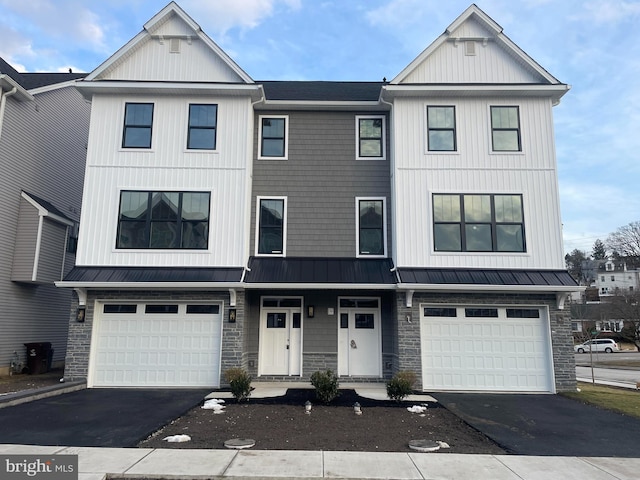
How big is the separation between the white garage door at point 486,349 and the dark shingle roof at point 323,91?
23.3 feet

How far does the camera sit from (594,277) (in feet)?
220

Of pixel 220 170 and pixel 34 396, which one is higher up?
pixel 220 170

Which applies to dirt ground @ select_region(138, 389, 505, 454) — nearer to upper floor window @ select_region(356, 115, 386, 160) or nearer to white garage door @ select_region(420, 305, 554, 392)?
white garage door @ select_region(420, 305, 554, 392)

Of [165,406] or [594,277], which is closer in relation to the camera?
[165,406]

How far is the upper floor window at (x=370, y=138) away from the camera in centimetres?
1346

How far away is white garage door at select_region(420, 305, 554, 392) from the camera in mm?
11594

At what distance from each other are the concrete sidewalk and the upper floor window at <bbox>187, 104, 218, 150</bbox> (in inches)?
337

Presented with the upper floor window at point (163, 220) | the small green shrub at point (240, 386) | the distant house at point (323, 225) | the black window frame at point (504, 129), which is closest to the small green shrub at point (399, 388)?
the distant house at point (323, 225)

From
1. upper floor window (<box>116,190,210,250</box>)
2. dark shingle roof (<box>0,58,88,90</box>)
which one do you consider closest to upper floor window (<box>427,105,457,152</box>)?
upper floor window (<box>116,190,210,250</box>)

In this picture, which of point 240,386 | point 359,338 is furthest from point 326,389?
point 359,338

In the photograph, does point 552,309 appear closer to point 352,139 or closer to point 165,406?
point 352,139

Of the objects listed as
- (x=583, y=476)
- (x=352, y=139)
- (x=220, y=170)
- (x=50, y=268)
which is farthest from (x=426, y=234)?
(x=50, y=268)

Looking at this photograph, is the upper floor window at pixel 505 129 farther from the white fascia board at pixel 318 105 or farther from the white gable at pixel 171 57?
the white gable at pixel 171 57

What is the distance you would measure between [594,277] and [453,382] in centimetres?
6775
